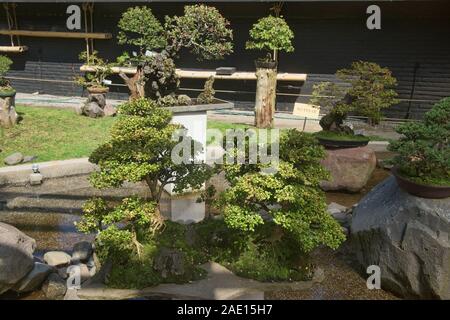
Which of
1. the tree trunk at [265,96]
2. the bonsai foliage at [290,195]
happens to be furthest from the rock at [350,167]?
the tree trunk at [265,96]

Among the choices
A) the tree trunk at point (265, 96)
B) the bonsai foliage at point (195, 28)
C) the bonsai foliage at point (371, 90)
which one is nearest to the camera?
the bonsai foliage at point (195, 28)

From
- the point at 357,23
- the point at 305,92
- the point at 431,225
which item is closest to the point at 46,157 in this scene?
the point at 431,225

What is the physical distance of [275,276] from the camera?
5.63 metres

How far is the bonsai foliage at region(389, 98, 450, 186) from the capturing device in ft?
18.4

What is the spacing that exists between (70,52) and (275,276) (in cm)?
1907

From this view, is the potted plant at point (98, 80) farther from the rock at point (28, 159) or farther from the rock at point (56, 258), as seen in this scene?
the rock at point (56, 258)

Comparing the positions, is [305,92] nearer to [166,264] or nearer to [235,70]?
[235,70]

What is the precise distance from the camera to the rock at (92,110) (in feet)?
50.0

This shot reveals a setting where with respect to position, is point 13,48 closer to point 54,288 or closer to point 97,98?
point 97,98

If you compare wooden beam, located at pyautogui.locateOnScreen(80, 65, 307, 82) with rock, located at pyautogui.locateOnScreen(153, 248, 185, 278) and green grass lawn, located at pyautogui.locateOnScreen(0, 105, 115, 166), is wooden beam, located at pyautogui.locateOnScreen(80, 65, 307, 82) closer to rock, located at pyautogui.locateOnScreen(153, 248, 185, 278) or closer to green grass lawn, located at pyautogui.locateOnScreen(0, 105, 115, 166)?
green grass lawn, located at pyautogui.locateOnScreen(0, 105, 115, 166)

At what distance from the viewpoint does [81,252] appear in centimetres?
641

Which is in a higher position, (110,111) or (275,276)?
(110,111)

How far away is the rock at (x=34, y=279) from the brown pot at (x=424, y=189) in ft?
17.2

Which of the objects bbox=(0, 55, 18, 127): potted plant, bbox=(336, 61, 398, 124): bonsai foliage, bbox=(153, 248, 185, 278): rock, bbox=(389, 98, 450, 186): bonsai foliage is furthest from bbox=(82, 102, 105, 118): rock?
bbox=(389, 98, 450, 186): bonsai foliage
